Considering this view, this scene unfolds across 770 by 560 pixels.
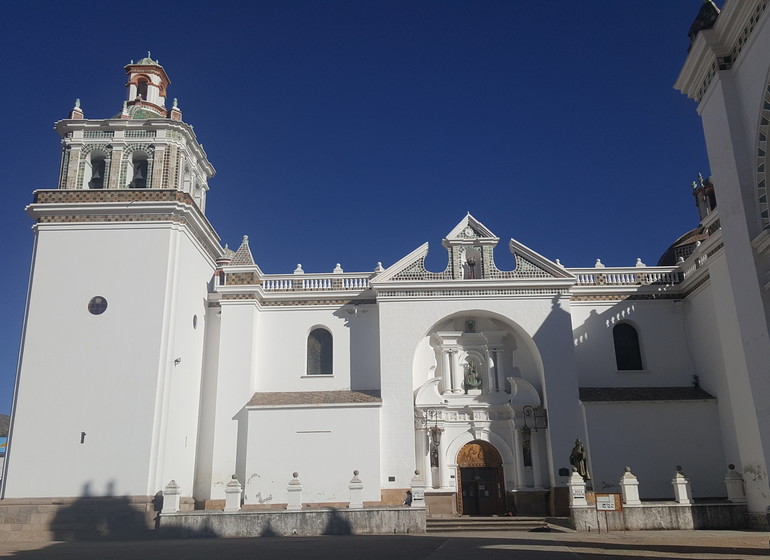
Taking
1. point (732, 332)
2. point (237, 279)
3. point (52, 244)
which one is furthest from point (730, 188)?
point (52, 244)

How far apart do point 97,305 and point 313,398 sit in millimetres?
6971

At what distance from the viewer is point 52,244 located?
20906mm

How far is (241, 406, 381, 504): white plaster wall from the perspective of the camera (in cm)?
2059

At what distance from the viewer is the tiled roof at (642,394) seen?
21.2 meters

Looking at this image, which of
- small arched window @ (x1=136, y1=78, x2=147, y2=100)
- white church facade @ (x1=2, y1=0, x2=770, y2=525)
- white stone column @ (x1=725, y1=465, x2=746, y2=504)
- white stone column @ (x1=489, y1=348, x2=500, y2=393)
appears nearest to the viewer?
white stone column @ (x1=725, y1=465, x2=746, y2=504)

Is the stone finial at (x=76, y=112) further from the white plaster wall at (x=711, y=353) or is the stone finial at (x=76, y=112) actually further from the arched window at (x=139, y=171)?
the white plaster wall at (x=711, y=353)

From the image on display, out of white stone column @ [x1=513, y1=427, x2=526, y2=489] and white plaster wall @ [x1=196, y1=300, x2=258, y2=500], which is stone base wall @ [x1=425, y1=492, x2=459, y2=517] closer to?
white stone column @ [x1=513, y1=427, x2=526, y2=489]

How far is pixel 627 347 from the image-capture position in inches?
911

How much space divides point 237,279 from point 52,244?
222 inches

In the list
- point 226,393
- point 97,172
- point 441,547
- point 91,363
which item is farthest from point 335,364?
point 97,172

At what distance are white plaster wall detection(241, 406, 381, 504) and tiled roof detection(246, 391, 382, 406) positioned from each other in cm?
22

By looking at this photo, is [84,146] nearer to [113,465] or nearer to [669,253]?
[113,465]

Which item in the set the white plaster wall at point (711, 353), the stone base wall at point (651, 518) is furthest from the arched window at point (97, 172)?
the white plaster wall at point (711, 353)

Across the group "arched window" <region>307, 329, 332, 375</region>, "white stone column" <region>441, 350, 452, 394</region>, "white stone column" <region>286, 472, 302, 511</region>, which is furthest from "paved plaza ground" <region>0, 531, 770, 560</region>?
"arched window" <region>307, 329, 332, 375</region>
